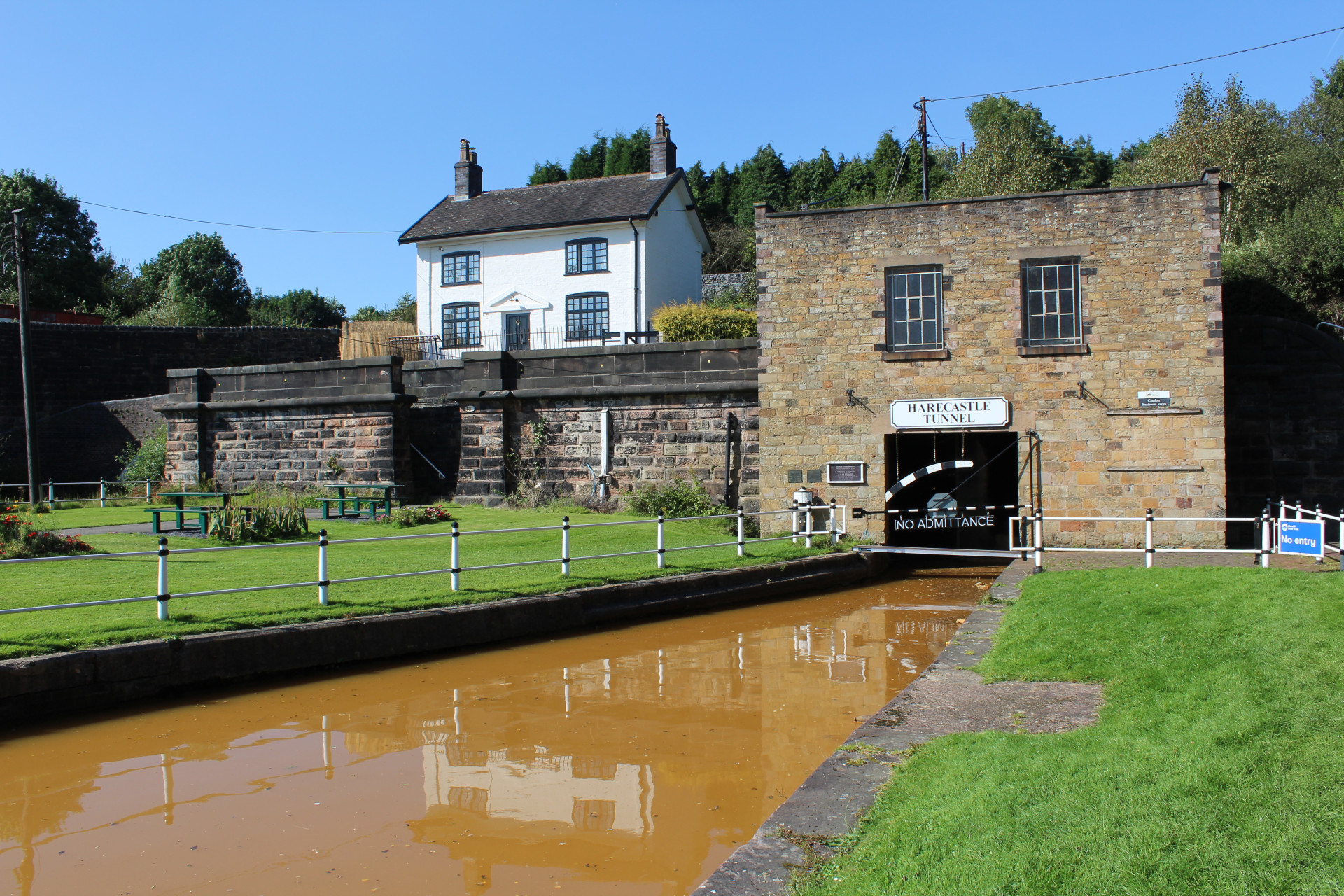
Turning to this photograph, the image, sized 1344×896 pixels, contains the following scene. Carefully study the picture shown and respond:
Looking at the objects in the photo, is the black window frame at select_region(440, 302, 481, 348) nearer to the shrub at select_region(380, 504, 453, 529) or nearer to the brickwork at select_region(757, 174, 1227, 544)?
the shrub at select_region(380, 504, 453, 529)

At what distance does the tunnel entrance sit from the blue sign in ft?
14.3

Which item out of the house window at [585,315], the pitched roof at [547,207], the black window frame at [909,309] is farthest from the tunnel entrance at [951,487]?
the pitched roof at [547,207]

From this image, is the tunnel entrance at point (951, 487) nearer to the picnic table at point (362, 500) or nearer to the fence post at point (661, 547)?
the fence post at point (661, 547)

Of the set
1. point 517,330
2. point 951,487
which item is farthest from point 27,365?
point 951,487

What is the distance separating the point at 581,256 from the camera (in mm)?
33906

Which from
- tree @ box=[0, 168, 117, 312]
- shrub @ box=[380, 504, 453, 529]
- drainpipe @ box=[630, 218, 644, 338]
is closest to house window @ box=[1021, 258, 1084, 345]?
shrub @ box=[380, 504, 453, 529]

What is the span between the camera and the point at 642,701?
812 cm

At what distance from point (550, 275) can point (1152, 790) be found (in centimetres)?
3192

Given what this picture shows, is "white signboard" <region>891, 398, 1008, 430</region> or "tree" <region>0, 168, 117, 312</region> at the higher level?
"tree" <region>0, 168, 117, 312</region>

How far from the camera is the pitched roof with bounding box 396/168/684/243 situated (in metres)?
33.6

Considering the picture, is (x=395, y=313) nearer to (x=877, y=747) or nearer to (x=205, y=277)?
(x=205, y=277)

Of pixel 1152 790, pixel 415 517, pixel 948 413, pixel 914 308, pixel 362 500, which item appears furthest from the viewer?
pixel 362 500

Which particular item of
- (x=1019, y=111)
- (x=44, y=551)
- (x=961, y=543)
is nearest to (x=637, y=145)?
(x=1019, y=111)

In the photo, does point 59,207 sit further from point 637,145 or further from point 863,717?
point 863,717
